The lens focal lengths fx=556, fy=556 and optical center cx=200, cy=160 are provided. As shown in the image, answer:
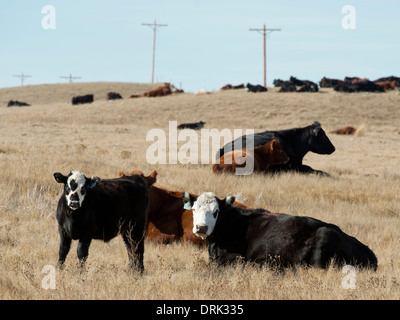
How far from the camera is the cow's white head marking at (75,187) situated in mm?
5419

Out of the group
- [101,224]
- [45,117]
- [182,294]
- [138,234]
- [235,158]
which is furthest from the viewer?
[45,117]

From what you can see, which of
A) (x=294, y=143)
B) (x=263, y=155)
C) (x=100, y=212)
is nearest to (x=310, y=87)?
(x=294, y=143)

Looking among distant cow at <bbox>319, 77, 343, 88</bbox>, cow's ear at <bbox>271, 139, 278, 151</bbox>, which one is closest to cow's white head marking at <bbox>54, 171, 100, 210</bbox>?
cow's ear at <bbox>271, 139, 278, 151</bbox>

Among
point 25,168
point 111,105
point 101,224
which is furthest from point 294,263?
point 111,105

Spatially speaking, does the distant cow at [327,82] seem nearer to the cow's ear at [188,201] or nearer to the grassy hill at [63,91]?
the grassy hill at [63,91]

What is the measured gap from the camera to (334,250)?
6074 mm

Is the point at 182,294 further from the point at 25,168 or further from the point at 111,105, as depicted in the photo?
the point at 111,105

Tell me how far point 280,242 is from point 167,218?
2.32 meters

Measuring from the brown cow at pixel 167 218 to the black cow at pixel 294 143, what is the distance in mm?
6669

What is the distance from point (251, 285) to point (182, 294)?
668 millimetres

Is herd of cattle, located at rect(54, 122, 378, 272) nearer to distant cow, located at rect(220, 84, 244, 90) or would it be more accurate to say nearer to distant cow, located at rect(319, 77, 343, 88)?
distant cow, located at rect(319, 77, 343, 88)

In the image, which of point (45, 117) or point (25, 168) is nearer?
point (25, 168)

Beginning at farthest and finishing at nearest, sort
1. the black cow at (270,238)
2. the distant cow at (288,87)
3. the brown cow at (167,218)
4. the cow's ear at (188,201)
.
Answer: the distant cow at (288,87), the brown cow at (167,218), the cow's ear at (188,201), the black cow at (270,238)

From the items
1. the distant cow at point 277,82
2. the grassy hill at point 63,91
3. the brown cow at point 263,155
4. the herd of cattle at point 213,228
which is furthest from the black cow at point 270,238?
the grassy hill at point 63,91
